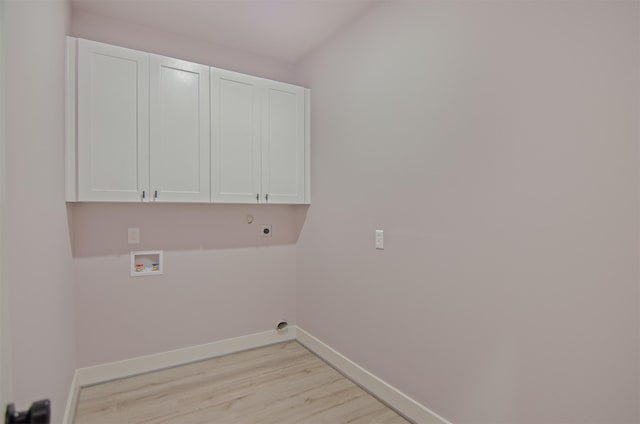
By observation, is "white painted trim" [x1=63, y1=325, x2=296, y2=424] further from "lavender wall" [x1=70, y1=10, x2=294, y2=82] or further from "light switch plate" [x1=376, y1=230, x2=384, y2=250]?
"lavender wall" [x1=70, y1=10, x2=294, y2=82]

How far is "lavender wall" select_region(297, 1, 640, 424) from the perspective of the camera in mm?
1253

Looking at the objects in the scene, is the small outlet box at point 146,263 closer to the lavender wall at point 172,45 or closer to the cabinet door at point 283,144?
the cabinet door at point 283,144

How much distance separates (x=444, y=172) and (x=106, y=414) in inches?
97.2

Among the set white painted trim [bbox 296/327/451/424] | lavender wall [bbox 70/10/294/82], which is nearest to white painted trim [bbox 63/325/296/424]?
white painted trim [bbox 296/327/451/424]

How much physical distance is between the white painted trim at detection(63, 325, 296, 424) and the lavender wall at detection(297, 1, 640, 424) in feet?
2.83

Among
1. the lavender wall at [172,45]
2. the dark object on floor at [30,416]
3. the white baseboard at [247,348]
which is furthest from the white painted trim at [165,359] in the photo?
the lavender wall at [172,45]

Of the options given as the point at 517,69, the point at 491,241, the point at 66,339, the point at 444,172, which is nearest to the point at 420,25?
the point at 517,69

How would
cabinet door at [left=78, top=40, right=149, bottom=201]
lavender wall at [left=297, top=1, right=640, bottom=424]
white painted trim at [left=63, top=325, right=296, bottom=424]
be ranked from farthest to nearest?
1. white painted trim at [left=63, top=325, right=296, bottom=424]
2. cabinet door at [left=78, top=40, right=149, bottom=201]
3. lavender wall at [left=297, top=1, right=640, bottom=424]

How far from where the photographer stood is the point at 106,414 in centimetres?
206

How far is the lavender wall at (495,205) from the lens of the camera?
125 cm

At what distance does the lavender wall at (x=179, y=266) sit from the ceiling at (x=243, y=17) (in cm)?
12

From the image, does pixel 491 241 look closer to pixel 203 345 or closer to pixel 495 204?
pixel 495 204

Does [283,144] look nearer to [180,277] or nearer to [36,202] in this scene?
[180,277]

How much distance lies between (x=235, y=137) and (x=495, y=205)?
193 cm
